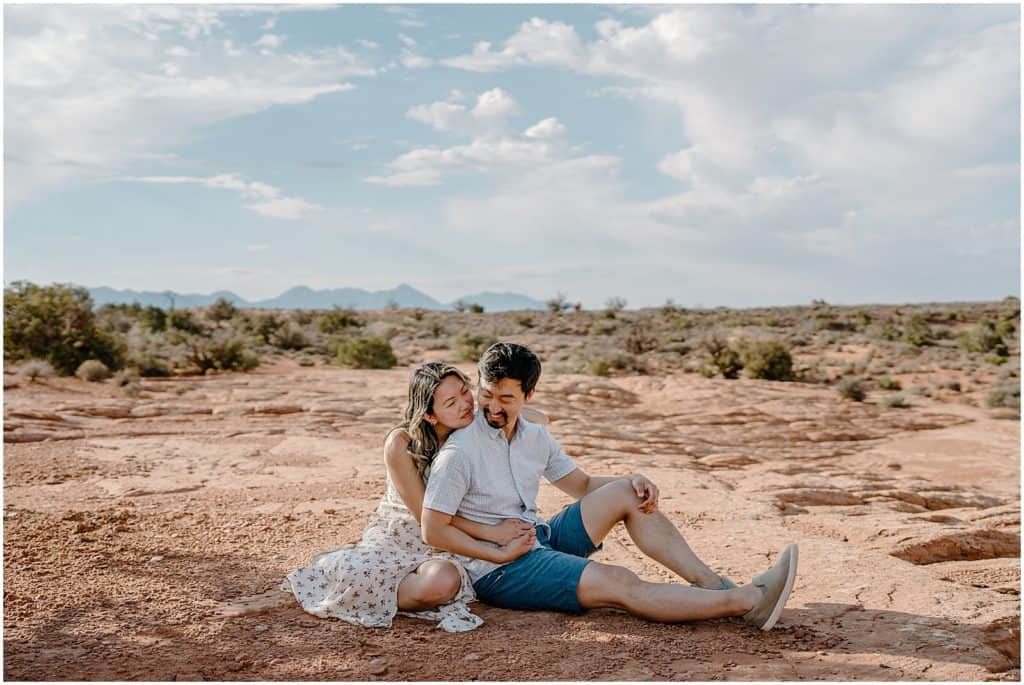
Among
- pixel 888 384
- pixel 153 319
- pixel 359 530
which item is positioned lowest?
pixel 359 530

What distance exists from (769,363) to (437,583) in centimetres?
1806

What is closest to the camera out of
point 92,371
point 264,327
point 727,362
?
point 92,371

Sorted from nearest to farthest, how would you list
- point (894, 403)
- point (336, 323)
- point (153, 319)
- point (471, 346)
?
point (894, 403), point (471, 346), point (153, 319), point (336, 323)

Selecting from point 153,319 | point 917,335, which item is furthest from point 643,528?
point 917,335

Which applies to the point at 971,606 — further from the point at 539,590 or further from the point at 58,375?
the point at 58,375

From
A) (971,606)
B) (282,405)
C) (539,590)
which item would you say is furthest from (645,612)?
(282,405)

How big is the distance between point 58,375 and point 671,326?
86.0 ft

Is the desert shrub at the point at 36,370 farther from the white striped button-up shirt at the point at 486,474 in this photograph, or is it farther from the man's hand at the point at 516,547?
the man's hand at the point at 516,547

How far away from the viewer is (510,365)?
12.6ft

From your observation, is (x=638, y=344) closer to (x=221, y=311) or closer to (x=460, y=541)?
(x=221, y=311)

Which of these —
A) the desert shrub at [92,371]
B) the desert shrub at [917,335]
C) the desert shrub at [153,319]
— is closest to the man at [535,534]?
the desert shrub at [92,371]

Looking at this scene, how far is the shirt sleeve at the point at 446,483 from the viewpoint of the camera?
3836mm

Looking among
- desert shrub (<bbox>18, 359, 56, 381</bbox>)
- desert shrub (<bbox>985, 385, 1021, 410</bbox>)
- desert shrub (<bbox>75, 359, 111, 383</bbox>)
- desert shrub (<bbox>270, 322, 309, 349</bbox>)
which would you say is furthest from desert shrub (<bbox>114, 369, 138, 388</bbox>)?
desert shrub (<bbox>985, 385, 1021, 410</bbox>)

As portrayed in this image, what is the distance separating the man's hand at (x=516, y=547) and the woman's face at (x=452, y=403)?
0.56 meters
